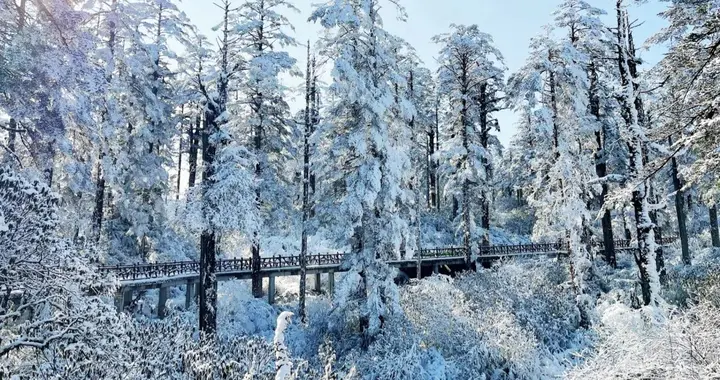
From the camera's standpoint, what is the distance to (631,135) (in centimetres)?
1240

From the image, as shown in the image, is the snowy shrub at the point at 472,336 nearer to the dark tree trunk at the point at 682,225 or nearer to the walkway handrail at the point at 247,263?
the walkway handrail at the point at 247,263

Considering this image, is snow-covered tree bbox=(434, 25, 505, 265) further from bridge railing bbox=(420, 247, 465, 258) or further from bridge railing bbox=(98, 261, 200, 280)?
bridge railing bbox=(98, 261, 200, 280)

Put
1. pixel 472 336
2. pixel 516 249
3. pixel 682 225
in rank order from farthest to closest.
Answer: pixel 516 249 < pixel 682 225 < pixel 472 336

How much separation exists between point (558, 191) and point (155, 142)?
21580 mm

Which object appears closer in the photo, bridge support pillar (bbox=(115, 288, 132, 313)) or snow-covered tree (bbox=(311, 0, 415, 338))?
snow-covered tree (bbox=(311, 0, 415, 338))

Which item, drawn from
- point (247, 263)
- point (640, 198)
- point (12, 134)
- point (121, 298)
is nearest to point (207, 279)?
point (121, 298)

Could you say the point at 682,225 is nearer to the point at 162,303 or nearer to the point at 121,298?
the point at 162,303

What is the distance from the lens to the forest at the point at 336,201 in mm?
8195

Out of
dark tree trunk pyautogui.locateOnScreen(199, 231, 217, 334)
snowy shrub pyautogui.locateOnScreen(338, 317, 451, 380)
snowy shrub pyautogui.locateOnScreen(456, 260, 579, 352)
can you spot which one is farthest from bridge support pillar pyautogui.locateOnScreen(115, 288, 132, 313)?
snowy shrub pyautogui.locateOnScreen(456, 260, 579, 352)

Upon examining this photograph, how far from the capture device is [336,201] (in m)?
16.5

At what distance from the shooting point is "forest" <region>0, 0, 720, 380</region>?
8.20 metres

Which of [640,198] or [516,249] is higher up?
[640,198]

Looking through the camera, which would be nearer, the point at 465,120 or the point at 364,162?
the point at 364,162

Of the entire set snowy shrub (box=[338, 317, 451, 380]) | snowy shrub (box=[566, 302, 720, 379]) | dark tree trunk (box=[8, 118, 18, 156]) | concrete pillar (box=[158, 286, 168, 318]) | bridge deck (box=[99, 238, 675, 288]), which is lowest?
snowy shrub (box=[338, 317, 451, 380])
